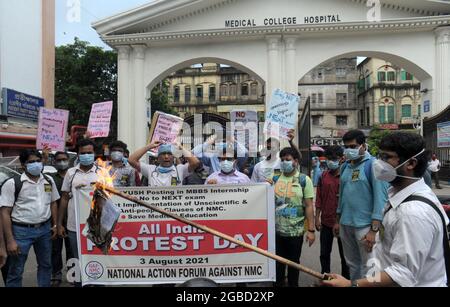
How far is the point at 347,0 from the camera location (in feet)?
48.1

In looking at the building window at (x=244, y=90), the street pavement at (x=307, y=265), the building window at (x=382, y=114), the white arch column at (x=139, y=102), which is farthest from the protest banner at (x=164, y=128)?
the building window at (x=244, y=90)

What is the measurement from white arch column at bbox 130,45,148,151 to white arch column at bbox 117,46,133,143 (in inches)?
8.8

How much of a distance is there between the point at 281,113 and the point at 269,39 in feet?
23.5

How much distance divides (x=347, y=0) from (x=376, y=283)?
14.0 m

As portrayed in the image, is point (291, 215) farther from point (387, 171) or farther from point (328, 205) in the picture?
point (387, 171)

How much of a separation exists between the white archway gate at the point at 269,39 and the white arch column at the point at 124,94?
3 centimetres

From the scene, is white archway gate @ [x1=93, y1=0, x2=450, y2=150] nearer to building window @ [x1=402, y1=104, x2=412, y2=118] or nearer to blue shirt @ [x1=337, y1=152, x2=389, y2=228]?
blue shirt @ [x1=337, y1=152, x2=389, y2=228]

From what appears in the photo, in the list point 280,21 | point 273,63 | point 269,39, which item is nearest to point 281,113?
point 273,63

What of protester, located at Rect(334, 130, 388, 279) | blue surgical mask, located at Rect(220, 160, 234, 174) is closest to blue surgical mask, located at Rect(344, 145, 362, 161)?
protester, located at Rect(334, 130, 388, 279)

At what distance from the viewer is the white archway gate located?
14.3m

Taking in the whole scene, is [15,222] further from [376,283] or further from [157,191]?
[376,283]

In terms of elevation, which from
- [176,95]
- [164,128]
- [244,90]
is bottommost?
[164,128]

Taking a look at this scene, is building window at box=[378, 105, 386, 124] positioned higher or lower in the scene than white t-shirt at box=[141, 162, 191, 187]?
higher

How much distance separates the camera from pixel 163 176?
5484 mm
